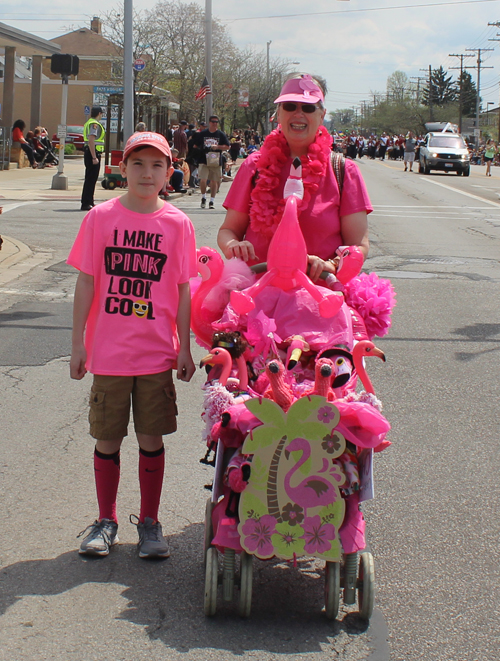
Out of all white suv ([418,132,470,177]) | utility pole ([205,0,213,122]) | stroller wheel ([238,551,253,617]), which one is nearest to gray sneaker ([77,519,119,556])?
stroller wheel ([238,551,253,617])

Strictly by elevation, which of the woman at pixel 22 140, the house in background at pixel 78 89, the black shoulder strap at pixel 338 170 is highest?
the house in background at pixel 78 89

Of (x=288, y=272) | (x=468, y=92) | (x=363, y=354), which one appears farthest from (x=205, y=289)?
(x=468, y=92)

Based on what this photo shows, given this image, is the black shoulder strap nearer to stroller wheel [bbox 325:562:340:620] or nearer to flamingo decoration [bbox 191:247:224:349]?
flamingo decoration [bbox 191:247:224:349]

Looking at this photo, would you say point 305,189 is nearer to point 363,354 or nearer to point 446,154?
point 363,354

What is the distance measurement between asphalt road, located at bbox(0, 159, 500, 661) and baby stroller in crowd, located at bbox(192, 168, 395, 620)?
0.57 feet

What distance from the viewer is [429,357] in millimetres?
7438

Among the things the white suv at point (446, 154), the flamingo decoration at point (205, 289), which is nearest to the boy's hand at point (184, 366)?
the flamingo decoration at point (205, 289)

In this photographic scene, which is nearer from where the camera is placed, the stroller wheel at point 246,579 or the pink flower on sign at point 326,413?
the pink flower on sign at point 326,413

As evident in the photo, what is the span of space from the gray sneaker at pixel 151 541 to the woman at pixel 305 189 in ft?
4.10

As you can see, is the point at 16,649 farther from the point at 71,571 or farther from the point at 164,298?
the point at 164,298

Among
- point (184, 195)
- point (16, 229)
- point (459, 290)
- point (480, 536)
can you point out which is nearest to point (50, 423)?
point (480, 536)

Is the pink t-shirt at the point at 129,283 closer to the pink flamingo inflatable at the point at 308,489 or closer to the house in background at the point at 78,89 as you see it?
the pink flamingo inflatable at the point at 308,489

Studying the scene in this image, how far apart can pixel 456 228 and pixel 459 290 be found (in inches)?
313

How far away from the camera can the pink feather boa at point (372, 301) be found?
11.8ft
